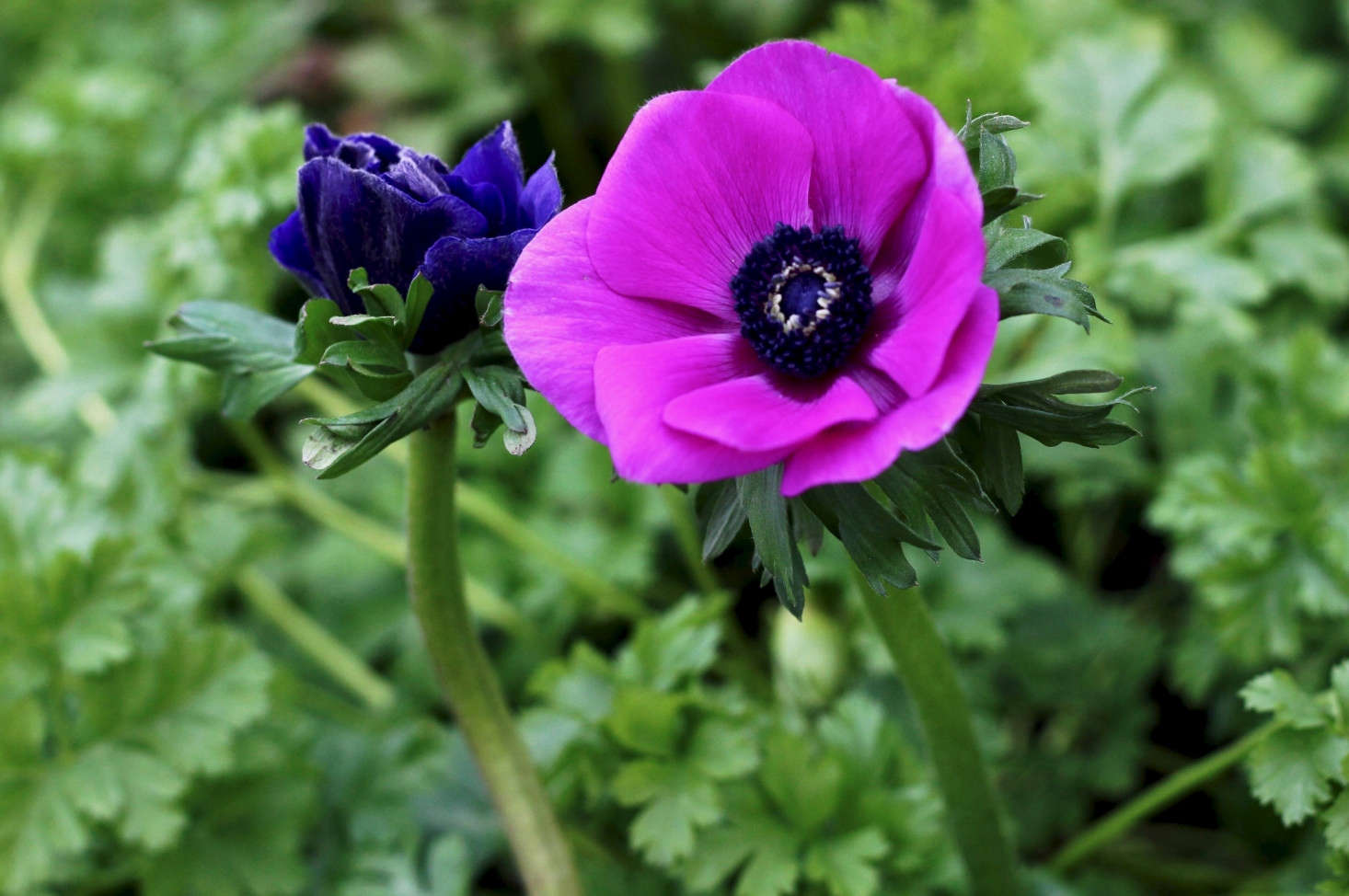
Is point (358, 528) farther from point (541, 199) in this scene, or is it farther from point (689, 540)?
point (541, 199)

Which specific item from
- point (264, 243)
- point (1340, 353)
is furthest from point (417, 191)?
point (1340, 353)

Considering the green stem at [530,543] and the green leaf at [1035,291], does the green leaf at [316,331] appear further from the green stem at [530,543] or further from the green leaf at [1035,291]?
the green stem at [530,543]

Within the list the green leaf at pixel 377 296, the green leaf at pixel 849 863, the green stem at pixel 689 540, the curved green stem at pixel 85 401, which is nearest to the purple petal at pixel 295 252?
the green leaf at pixel 377 296

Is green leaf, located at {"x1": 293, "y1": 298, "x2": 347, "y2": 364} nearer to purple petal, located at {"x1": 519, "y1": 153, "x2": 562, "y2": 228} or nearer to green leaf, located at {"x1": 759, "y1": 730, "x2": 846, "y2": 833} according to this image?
purple petal, located at {"x1": 519, "y1": 153, "x2": 562, "y2": 228}

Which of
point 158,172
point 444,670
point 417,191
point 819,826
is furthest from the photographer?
point 158,172

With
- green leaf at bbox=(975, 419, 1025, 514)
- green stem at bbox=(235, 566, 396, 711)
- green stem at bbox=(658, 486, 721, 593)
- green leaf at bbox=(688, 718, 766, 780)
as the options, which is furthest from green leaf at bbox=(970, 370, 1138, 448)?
green stem at bbox=(235, 566, 396, 711)

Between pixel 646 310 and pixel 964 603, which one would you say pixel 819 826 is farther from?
pixel 646 310

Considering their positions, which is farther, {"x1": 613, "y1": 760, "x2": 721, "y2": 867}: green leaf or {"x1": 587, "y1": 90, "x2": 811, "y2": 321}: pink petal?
{"x1": 613, "y1": 760, "x2": 721, "y2": 867}: green leaf
